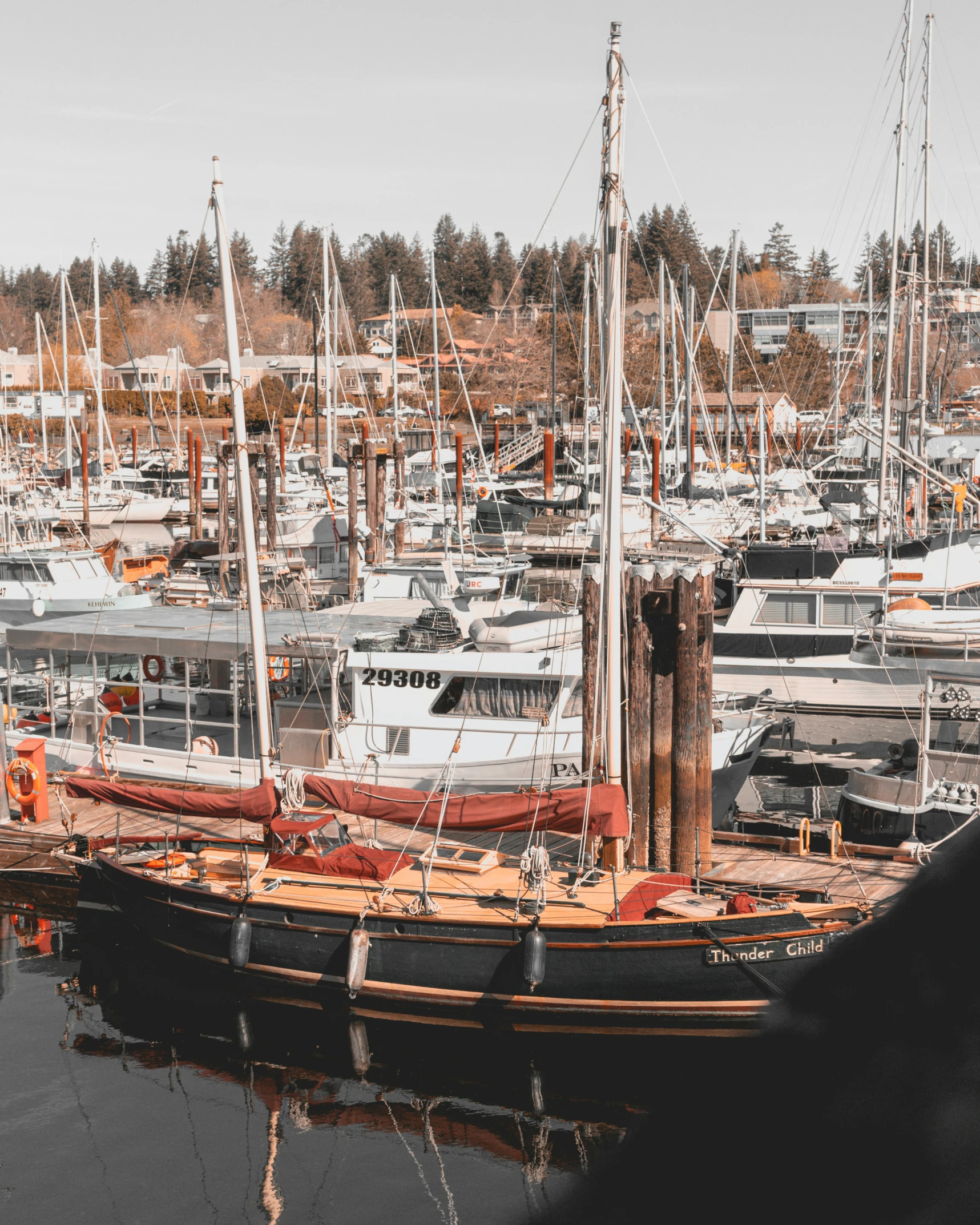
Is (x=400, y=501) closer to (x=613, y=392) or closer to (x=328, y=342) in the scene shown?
(x=328, y=342)

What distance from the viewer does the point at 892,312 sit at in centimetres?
2934

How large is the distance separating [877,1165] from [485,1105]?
13875 millimetres

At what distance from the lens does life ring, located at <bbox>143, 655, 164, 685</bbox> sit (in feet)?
80.9

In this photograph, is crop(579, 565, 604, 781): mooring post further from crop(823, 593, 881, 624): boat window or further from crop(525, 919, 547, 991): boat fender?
crop(823, 593, 881, 624): boat window

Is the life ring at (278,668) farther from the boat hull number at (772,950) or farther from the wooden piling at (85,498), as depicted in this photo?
the wooden piling at (85,498)

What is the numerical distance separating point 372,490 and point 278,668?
58.5ft

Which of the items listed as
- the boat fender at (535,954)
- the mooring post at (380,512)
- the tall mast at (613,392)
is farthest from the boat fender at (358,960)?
the mooring post at (380,512)

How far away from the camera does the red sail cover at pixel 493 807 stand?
14922 millimetres

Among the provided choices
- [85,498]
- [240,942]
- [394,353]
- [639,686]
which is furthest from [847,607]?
[85,498]

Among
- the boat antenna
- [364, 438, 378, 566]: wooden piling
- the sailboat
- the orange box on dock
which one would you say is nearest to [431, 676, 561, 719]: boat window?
the sailboat

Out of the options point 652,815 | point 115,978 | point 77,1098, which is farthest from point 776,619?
point 77,1098

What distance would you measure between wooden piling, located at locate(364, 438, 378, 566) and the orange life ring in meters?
21.6

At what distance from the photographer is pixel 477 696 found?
1998cm

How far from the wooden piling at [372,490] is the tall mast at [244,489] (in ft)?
71.1
